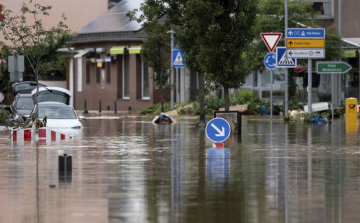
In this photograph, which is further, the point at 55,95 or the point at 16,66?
the point at 55,95

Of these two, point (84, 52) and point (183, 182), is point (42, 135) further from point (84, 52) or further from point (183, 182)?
point (84, 52)

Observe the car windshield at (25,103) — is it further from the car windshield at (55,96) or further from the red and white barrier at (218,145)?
the red and white barrier at (218,145)

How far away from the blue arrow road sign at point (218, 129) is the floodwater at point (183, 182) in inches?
15.0

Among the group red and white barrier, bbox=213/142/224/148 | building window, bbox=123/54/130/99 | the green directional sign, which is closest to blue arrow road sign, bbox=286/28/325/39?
the green directional sign

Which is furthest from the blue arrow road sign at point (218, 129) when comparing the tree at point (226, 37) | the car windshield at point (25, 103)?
the car windshield at point (25, 103)

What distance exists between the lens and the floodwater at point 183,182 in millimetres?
8406

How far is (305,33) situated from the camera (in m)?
29.6

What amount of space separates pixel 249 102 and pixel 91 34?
19.3 m

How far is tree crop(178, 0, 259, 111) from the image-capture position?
2242cm

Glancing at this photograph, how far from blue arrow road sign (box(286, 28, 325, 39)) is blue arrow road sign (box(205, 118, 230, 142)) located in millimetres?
12906

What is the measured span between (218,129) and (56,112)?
32.9 feet

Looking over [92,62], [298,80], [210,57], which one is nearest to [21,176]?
[210,57]

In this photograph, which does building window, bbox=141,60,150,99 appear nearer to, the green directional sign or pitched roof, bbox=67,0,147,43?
pitched roof, bbox=67,0,147,43

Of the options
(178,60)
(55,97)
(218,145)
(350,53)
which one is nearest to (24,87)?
(55,97)
